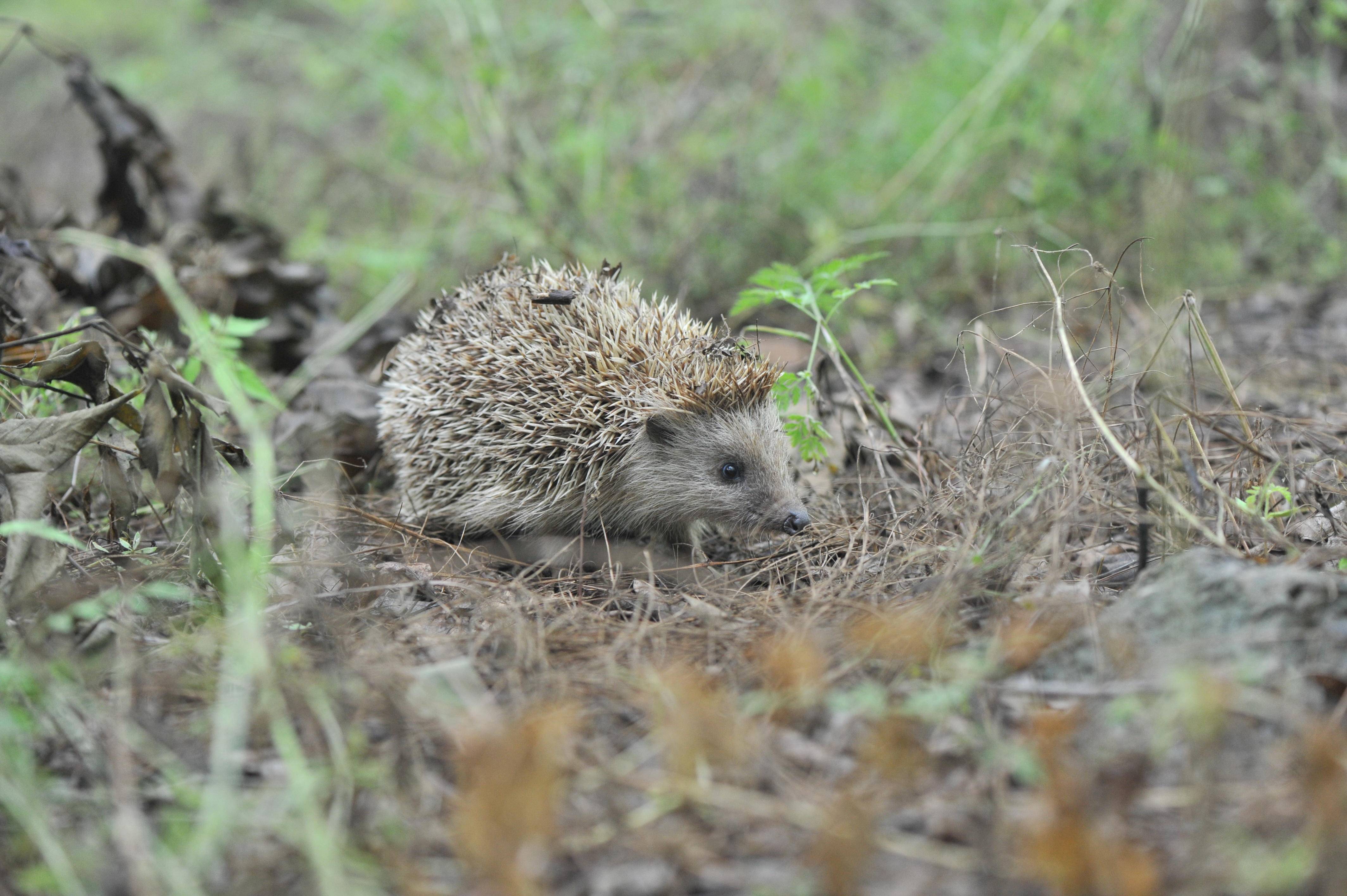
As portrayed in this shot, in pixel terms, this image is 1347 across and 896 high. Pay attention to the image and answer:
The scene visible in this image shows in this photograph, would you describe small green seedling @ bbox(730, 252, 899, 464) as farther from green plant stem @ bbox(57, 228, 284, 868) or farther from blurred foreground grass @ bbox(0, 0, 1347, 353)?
blurred foreground grass @ bbox(0, 0, 1347, 353)

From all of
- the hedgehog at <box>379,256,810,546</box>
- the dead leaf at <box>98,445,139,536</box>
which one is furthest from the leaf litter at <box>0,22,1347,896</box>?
the hedgehog at <box>379,256,810,546</box>

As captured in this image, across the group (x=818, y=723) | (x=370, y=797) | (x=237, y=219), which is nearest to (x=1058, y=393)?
(x=818, y=723)

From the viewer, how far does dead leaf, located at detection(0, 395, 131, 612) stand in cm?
341

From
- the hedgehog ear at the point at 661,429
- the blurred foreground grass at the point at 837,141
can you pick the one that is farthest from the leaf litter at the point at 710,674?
the blurred foreground grass at the point at 837,141

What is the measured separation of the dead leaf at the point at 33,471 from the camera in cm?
341

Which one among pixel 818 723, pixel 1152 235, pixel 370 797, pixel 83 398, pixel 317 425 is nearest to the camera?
pixel 370 797

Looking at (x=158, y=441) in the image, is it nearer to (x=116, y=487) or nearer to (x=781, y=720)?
(x=116, y=487)

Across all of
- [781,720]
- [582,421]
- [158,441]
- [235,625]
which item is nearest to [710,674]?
[781,720]

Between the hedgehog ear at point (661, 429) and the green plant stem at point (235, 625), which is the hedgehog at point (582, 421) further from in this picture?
the green plant stem at point (235, 625)

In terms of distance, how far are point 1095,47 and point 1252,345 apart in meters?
3.10

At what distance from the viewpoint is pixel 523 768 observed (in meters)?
2.30

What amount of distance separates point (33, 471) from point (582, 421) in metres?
2.42

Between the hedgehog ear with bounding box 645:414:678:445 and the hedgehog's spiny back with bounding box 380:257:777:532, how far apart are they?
0.09m

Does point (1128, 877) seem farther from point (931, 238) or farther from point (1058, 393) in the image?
point (931, 238)
